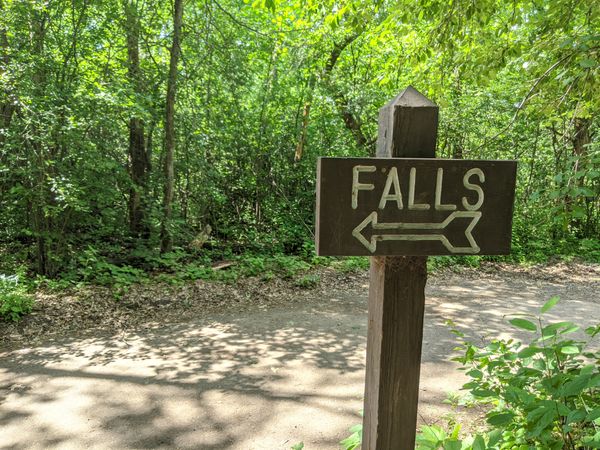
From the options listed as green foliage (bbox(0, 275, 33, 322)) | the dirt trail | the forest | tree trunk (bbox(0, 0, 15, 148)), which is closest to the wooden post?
the forest

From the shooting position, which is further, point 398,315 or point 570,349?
point 570,349

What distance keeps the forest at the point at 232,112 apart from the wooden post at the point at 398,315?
42.1 inches

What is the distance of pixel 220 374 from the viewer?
4.07m

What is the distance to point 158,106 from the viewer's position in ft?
24.0

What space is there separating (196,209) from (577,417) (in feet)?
26.9

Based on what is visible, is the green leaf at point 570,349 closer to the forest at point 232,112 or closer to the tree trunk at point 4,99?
the forest at point 232,112

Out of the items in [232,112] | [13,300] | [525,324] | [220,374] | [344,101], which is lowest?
[220,374]

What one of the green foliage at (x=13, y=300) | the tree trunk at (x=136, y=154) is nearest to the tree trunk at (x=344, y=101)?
the tree trunk at (x=136, y=154)

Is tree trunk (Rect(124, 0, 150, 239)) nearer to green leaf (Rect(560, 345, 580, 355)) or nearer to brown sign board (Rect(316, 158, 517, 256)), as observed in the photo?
brown sign board (Rect(316, 158, 517, 256))

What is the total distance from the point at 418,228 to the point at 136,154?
7.29 metres

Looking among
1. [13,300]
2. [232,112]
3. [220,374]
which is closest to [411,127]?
[220,374]

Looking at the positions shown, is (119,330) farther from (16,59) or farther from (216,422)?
(16,59)

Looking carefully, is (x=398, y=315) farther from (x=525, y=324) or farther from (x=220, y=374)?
(x=220, y=374)

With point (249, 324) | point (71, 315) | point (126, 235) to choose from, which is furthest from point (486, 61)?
point (126, 235)
